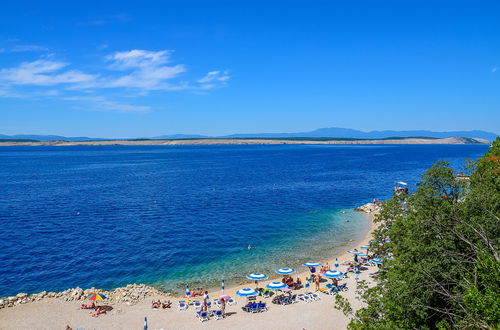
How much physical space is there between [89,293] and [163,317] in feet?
28.3

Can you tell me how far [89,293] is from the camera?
103 ft

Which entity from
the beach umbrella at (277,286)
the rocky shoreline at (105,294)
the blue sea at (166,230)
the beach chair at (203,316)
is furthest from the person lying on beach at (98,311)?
the beach umbrella at (277,286)

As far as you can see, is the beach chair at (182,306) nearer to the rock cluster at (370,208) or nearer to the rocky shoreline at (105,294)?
the rocky shoreline at (105,294)

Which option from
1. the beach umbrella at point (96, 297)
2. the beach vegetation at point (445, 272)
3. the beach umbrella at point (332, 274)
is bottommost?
the beach umbrella at point (332, 274)

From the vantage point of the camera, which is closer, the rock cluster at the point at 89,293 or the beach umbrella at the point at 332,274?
the rock cluster at the point at 89,293

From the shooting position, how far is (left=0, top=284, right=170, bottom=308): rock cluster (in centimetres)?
2994

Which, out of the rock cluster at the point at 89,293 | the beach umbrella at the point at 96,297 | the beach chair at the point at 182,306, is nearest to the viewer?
the beach umbrella at the point at 96,297

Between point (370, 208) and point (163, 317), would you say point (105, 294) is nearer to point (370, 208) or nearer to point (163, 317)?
point (163, 317)

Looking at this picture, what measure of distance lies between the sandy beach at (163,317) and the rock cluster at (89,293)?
0.59m

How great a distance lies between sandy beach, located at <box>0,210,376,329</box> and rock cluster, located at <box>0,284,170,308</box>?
59 cm

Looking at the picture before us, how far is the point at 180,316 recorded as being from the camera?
27531mm

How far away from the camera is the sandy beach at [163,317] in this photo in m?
25.9

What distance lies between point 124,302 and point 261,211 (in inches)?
1461

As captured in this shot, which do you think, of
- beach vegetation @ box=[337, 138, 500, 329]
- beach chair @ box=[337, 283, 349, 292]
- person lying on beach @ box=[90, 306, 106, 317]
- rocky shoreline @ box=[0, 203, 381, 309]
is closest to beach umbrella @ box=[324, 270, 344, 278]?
beach chair @ box=[337, 283, 349, 292]
